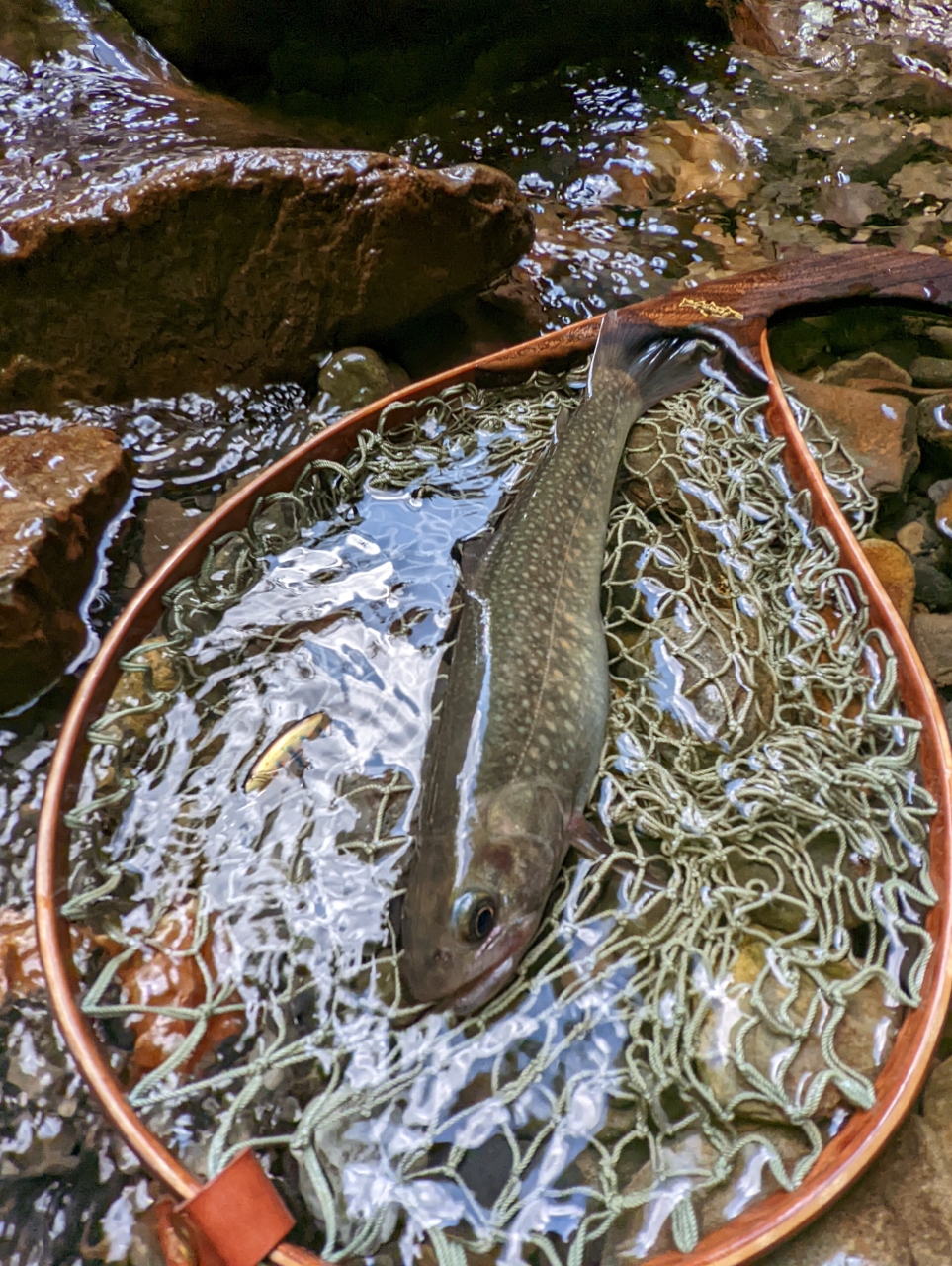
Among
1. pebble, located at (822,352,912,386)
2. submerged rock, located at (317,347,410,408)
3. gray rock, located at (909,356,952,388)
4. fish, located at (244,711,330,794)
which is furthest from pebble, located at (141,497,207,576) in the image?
gray rock, located at (909,356,952,388)

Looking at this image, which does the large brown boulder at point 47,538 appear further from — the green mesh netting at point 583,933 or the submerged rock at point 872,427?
the submerged rock at point 872,427

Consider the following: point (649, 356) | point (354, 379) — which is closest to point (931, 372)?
point (649, 356)

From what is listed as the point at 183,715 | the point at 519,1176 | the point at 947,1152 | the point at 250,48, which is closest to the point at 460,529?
the point at 183,715

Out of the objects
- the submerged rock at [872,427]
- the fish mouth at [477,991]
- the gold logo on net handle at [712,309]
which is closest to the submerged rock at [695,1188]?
the fish mouth at [477,991]

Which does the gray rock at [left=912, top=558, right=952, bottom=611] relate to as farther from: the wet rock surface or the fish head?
the fish head

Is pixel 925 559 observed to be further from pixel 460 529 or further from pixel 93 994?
pixel 93 994

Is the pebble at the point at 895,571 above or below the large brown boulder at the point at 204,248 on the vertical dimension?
below
